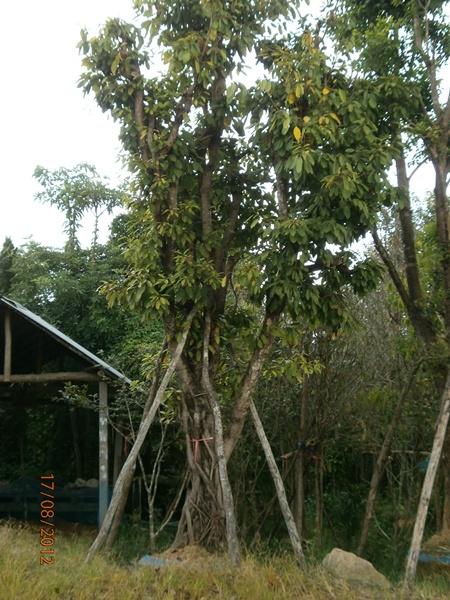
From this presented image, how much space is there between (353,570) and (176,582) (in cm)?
167

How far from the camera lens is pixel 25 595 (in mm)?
5793

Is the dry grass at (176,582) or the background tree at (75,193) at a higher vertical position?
the background tree at (75,193)

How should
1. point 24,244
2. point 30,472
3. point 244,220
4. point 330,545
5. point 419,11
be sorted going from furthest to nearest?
point 24,244 → point 30,472 → point 330,545 → point 419,11 → point 244,220

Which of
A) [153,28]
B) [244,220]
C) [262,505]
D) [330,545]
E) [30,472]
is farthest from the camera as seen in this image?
[30,472]

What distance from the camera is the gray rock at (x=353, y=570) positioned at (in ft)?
22.2

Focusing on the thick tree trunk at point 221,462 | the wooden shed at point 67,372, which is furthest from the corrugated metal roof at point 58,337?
the thick tree trunk at point 221,462

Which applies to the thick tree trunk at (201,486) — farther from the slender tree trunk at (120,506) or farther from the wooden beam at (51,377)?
the wooden beam at (51,377)

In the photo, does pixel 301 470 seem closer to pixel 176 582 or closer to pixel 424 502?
pixel 424 502

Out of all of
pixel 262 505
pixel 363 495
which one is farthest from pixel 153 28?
pixel 363 495

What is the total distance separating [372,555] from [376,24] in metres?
7.16

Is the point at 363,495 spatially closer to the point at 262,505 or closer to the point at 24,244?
the point at 262,505

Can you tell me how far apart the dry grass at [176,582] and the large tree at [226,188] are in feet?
3.43

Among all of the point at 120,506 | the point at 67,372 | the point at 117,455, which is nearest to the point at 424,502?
the point at 120,506

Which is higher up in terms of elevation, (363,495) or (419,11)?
(419,11)
